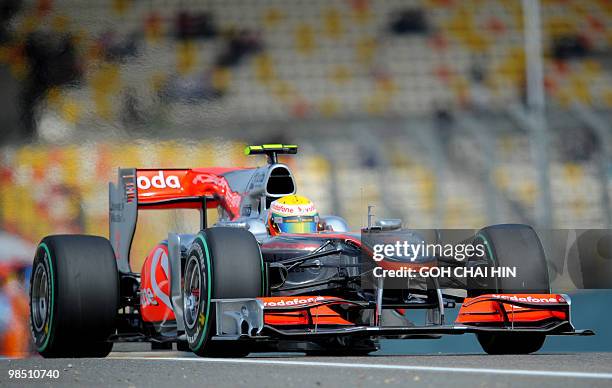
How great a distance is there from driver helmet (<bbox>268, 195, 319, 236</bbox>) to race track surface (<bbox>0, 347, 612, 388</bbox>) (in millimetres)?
1595

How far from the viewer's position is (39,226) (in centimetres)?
1586

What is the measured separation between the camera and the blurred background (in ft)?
53.3

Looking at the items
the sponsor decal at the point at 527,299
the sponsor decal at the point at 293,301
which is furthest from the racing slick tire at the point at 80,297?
the sponsor decal at the point at 527,299

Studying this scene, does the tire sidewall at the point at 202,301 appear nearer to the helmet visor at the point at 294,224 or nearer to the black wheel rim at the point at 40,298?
the helmet visor at the point at 294,224

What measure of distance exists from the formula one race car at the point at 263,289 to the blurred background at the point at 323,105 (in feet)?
13.1

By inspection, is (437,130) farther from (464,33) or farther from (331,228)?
(331,228)

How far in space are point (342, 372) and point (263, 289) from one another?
231cm

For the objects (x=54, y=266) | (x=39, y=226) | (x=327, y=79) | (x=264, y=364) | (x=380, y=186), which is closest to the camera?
(x=264, y=364)

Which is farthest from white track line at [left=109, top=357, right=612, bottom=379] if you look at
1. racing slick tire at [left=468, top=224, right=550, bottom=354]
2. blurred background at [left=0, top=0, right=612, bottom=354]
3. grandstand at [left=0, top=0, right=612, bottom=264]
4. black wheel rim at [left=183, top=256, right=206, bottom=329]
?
grandstand at [left=0, top=0, right=612, bottom=264]

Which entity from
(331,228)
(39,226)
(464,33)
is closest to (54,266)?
(331,228)

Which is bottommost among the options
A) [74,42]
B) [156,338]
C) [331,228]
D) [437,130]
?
[156,338]

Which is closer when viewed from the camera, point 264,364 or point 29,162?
point 264,364

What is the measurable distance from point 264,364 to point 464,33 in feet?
36.8

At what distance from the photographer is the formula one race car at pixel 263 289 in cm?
930
